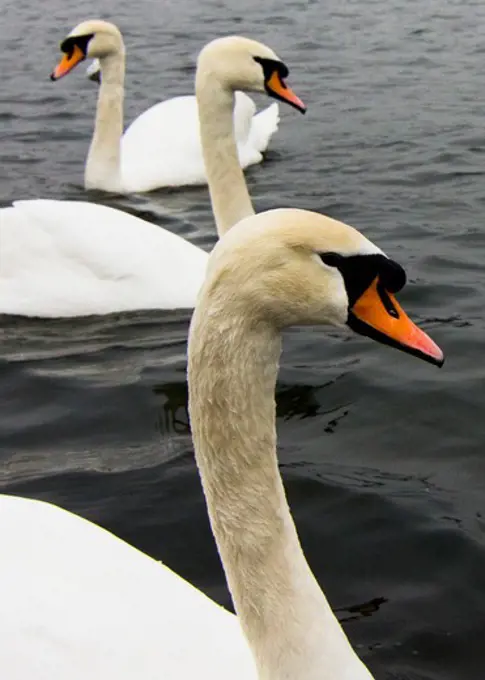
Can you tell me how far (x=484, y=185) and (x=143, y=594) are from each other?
6.82 m

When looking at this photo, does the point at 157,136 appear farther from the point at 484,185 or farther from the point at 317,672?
the point at 317,672

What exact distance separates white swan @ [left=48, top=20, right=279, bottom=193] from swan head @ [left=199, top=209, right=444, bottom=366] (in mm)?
7505

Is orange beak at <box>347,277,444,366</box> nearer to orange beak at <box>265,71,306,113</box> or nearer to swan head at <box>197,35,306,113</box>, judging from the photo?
swan head at <box>197,35,306,113</box>

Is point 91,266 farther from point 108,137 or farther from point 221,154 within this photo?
point 108,137

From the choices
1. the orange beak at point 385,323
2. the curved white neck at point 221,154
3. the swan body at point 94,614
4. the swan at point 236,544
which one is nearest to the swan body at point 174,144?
the curved white neck at point 221,154

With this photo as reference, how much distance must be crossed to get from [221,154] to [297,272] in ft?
16.5

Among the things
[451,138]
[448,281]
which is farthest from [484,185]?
[448,281]

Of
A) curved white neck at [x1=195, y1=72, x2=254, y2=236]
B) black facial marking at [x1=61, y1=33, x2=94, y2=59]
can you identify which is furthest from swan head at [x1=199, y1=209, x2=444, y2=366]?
black facial marking at [x1=61, y1=33, x2=94, y2=59]

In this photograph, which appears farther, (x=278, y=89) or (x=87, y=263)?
(x=278, y=89)

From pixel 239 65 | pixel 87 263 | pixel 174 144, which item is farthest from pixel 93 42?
pixel 87 263

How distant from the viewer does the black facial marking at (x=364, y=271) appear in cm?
308

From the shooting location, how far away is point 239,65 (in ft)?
26.2

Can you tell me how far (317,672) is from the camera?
3.29 m

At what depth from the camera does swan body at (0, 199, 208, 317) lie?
7.41m
